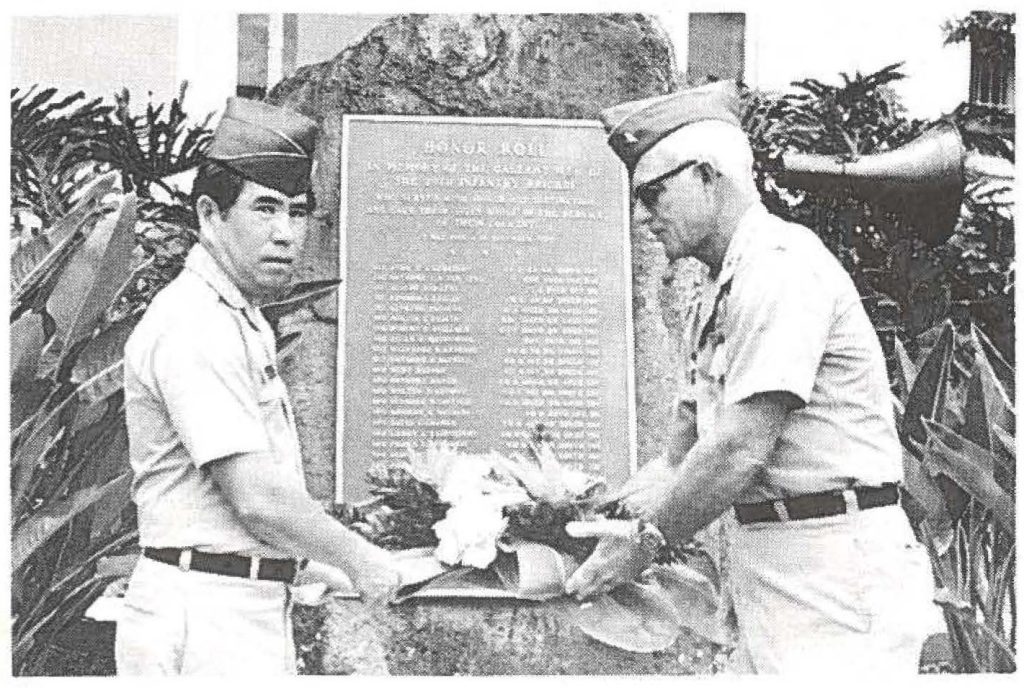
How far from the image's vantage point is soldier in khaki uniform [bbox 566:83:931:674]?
189 inches

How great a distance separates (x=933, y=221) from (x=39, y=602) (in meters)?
3.09

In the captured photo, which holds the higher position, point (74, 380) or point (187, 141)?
point (187, 141)

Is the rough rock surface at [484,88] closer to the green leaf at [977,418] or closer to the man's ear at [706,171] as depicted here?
the man's ear at [706,171]

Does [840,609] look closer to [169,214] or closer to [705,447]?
[705,447]

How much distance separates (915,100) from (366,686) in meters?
2.57

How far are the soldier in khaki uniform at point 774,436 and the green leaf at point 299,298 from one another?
1.05m

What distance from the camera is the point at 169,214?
501 centimetres

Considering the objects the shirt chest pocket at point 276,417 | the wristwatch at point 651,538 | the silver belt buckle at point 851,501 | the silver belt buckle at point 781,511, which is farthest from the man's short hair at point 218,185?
the silver belt buckle at point 851,501

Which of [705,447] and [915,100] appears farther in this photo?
[915,100]

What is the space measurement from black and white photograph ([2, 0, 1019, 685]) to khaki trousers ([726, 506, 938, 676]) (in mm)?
12

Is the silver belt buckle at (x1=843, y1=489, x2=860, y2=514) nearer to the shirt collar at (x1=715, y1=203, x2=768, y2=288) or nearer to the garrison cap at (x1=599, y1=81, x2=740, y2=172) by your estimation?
the shirt collar at (x1=715, y1=203, x2=768, y2=288)

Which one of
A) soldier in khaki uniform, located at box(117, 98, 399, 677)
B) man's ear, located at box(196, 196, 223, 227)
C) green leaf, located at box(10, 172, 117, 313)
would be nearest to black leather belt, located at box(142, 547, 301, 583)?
soldier in khaki uniform, located at box(117, 98, 399, 677)

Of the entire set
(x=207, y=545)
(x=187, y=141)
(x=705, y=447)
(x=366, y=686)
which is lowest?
(x=366, y=686)

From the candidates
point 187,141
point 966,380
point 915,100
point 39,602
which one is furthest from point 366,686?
point 915,100
